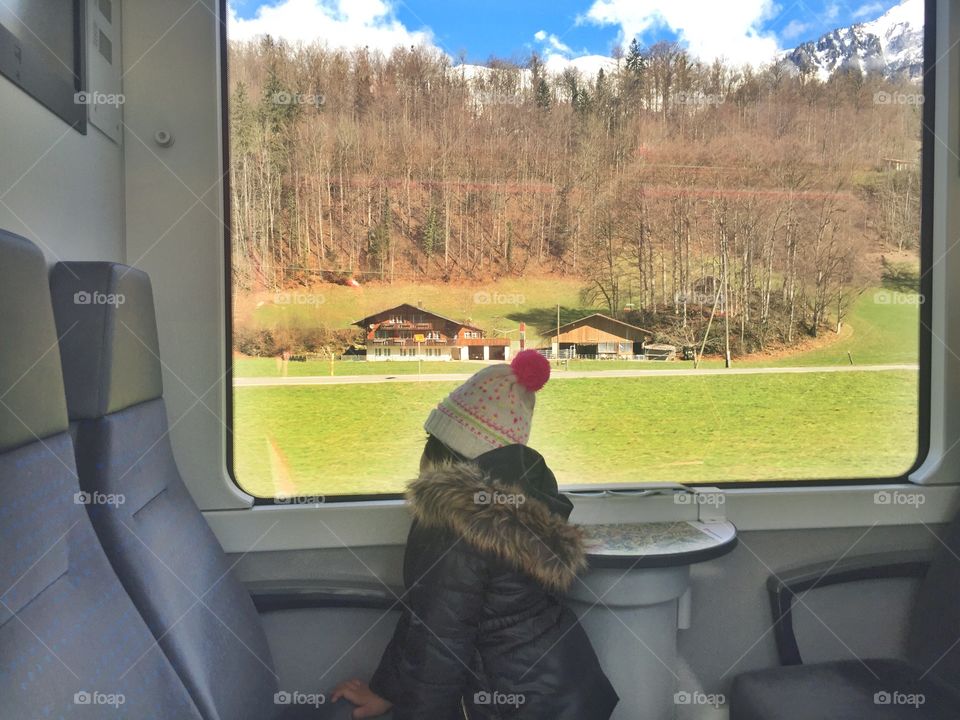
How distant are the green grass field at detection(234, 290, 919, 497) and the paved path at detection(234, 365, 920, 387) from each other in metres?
0.01

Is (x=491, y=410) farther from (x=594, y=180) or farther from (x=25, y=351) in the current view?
(x=25, y=351)

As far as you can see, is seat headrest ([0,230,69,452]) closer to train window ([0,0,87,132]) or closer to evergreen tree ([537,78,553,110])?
train window ([0,0,87,132])

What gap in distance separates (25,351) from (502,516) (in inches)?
36.7

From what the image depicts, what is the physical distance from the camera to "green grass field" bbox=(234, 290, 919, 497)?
1.92m

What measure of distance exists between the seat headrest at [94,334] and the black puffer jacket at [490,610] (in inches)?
25.3

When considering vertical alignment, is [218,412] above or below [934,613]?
above

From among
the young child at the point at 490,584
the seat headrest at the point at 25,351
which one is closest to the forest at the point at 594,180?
the young child at the point at 490,584

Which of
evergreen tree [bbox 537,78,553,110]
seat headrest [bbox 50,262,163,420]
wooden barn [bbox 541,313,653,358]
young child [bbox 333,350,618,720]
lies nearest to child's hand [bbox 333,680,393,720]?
young child [bbox 333,350,618,720]

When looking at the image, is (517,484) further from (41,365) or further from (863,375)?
(863,375)

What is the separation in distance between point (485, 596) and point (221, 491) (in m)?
0.77

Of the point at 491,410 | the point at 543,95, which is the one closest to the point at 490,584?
the point at 491,410

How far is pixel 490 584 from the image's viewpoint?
1.53m

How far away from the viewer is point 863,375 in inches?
84.9

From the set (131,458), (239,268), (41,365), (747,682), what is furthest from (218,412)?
(747,682)
